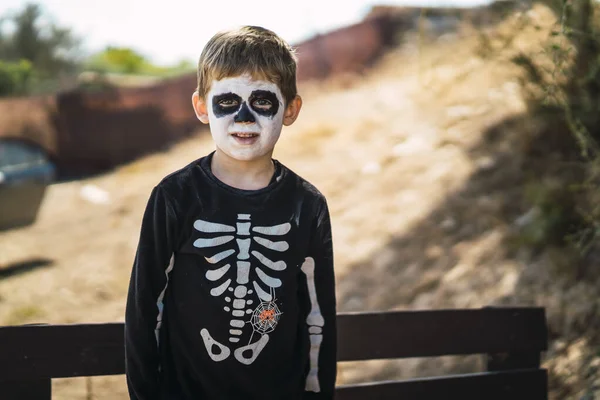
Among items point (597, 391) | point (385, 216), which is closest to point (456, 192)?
point (385, 216)

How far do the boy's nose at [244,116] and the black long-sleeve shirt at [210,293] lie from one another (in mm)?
188

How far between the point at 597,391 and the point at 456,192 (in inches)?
124

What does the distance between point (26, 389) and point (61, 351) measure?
0.18m

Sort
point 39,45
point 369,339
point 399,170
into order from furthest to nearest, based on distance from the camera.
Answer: point 39,45
point 399,170
point 369,339

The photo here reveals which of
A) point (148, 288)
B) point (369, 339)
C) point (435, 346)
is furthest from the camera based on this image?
point (435, 346)

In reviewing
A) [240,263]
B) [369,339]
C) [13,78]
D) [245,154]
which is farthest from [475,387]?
[13,78]

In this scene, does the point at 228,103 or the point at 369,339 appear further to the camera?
the point at 369,339

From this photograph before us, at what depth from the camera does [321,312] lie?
2434 millimetres

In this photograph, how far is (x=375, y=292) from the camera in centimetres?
581

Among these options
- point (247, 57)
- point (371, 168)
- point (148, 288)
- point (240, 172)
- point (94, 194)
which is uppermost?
point (94, 194)

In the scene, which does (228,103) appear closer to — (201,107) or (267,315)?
(201,107)

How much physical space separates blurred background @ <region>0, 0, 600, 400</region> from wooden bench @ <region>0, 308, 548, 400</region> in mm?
294

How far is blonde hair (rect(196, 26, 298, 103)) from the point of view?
2258mm

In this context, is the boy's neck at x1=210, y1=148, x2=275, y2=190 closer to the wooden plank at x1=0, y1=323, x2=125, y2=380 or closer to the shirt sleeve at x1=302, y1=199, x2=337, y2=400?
the shirt sleeve at x1=302, y1=199, x2=337, y2=400
